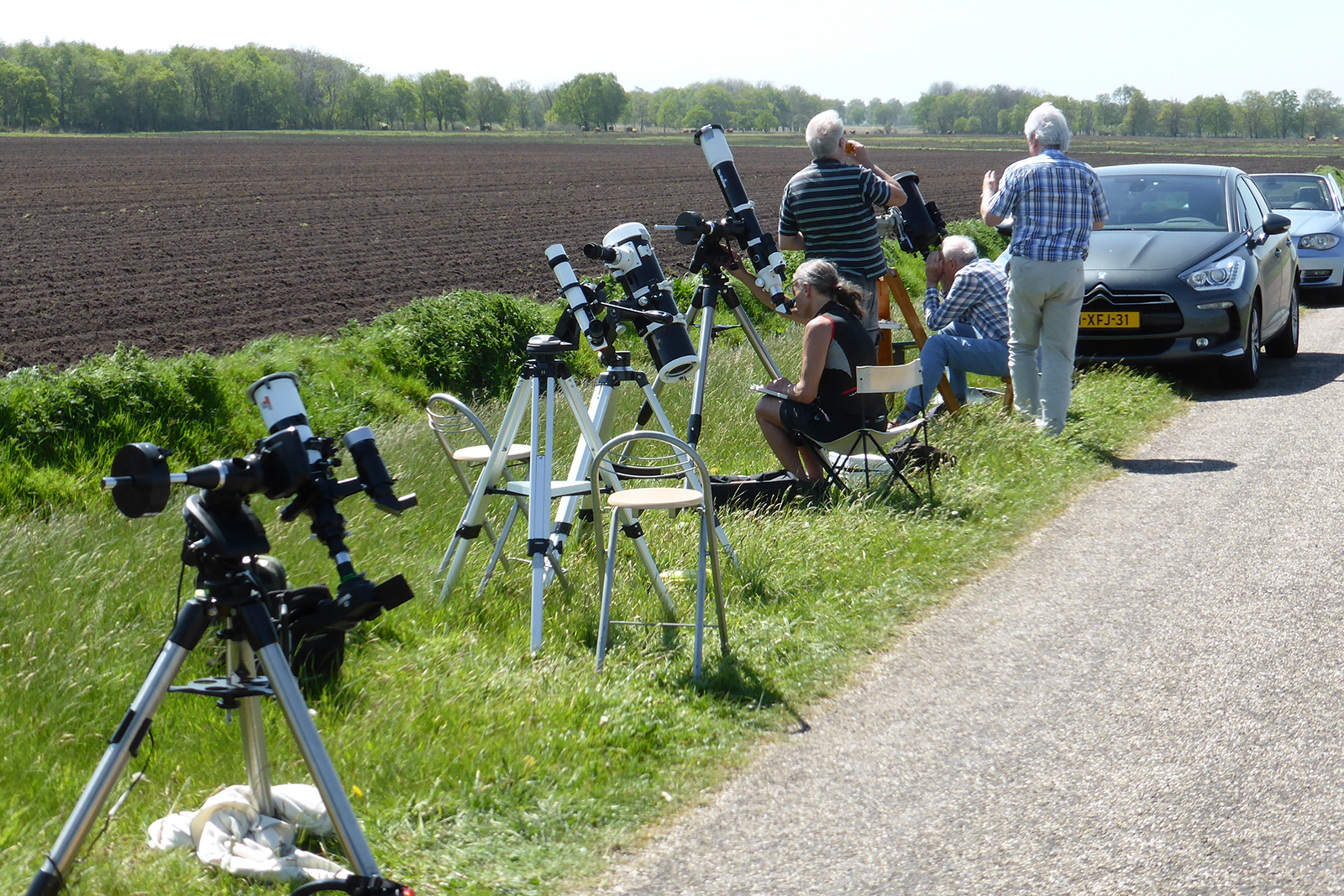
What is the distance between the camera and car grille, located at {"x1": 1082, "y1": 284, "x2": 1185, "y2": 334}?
401 inches

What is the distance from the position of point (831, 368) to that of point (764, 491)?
0.79 m

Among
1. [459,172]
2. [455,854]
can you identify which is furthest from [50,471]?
[459,172]

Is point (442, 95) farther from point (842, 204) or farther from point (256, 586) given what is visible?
point (256, 586)

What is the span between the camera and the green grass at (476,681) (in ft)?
11.3

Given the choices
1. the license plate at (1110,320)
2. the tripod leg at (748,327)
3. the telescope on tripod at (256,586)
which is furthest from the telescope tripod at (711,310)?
the telescope on tripod at (256,586)

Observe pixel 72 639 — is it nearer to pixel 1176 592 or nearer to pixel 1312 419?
pixel 1176 592

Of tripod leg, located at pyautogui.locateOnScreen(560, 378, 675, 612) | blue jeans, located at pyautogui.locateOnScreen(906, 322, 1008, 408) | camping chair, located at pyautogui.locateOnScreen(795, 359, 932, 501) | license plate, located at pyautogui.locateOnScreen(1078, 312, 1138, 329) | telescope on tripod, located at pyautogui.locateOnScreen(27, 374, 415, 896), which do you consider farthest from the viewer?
license plate, located at pyautogui.locateOnScreen(1078, 312, 1138, 329)

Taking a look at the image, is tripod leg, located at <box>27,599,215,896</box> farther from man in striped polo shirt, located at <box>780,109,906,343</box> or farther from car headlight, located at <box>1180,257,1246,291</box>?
car headlight, located at <box>1180,257,1246,291</box>

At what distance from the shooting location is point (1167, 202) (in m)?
11.7

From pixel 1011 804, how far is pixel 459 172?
181 ft

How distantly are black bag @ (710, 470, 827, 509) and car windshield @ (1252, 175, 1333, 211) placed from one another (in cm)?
1345

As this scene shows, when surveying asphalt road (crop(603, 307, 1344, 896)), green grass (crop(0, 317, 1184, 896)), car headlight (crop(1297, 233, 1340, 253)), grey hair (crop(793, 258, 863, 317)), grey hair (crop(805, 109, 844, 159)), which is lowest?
asphalt road (crop(603, 307, 1344, 896))

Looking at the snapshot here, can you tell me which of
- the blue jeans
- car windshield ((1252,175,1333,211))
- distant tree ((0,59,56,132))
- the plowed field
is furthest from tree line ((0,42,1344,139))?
the blue jeans

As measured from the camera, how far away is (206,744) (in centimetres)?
386
